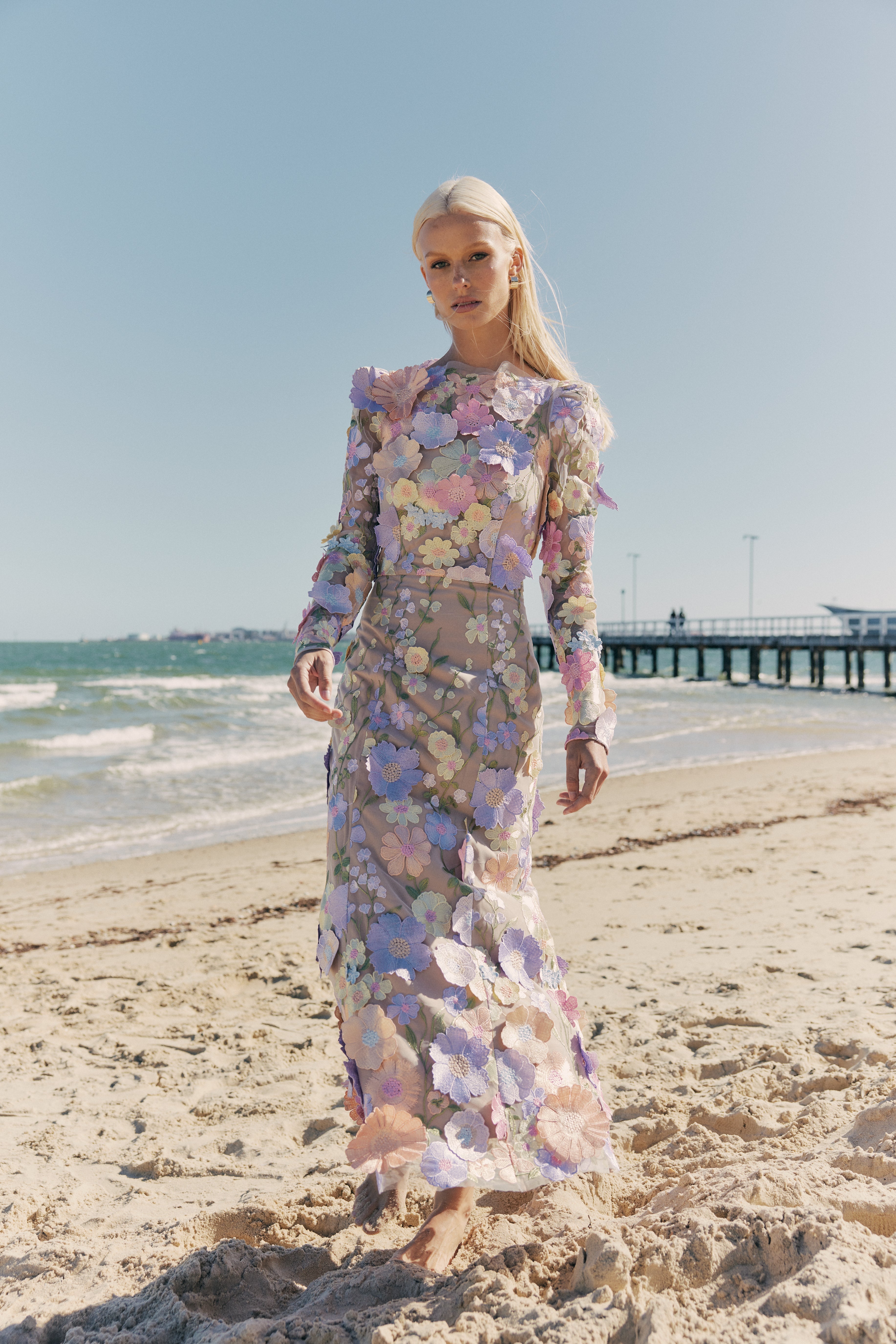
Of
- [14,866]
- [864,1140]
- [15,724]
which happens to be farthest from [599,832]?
[15,724]

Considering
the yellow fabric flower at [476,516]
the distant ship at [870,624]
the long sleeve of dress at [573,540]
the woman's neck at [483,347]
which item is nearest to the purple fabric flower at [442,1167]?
the long sleeve of dress at [573,540]

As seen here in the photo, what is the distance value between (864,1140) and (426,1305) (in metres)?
1.10

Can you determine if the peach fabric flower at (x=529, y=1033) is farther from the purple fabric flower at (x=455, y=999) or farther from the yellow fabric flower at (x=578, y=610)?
the yellow fabric flower at (x=578, y=610)

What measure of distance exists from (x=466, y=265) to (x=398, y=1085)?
1757 mm

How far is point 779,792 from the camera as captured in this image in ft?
31.7

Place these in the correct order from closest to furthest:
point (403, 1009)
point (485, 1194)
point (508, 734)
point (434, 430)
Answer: point (403, 1009)
point (508, 734)
point (434, 430)
point (485, 1194)

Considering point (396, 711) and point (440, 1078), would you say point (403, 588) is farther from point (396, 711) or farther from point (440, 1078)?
point (440, 1078)

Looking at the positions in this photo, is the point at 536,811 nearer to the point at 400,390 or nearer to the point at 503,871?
the point at 503,871

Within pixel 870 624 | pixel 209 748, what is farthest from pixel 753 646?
pixel 209 748

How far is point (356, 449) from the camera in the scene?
2018 millimetres

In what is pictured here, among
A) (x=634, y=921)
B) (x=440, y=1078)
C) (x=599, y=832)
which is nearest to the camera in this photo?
(x=440, y=1078)

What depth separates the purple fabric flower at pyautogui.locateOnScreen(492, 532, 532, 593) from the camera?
190cm

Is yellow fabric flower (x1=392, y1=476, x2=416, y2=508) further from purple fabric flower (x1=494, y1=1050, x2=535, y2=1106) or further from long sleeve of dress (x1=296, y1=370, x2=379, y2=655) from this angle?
purple fabric flower (x1=494, y1=1050, x2=535, y2=1106)

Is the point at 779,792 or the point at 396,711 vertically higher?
the point at 396,711
